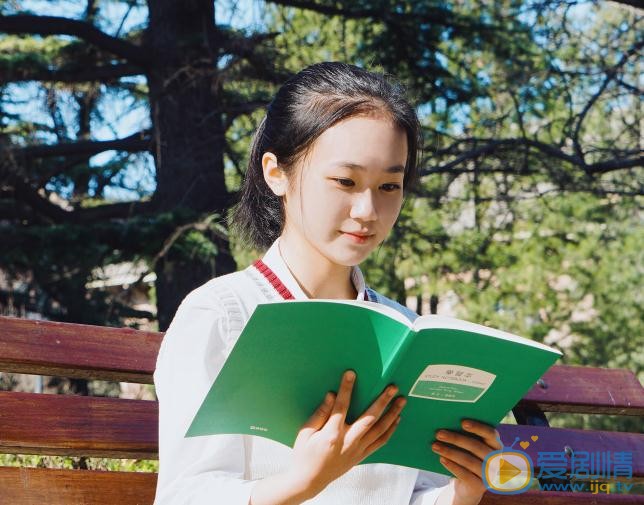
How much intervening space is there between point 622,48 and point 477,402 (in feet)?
19.4

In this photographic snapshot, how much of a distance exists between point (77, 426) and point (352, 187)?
88cm

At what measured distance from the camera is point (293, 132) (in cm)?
198

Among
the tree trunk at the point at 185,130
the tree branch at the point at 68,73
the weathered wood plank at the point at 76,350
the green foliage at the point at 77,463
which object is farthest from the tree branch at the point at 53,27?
the weathered wood plank at the point at 76,350

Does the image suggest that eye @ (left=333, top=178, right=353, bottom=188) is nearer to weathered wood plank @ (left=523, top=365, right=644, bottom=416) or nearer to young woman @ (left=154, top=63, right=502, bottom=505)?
young woman @ (left=154, top=63, right=502, bottom=505)

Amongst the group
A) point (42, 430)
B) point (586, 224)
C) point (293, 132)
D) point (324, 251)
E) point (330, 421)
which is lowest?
point (586, 224)

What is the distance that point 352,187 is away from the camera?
1.86 m

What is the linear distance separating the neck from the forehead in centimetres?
21

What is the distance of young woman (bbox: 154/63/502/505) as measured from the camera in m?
1.58

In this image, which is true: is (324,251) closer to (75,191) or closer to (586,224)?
(75,191)

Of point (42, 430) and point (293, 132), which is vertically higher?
point (293, 132)

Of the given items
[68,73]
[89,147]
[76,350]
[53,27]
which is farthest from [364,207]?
[68,73]

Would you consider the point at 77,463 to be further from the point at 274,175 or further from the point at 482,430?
the point at 482,430

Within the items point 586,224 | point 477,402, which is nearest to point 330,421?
point 477,402

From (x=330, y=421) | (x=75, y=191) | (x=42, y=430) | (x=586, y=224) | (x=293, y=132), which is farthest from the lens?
(x=586, y=224)
